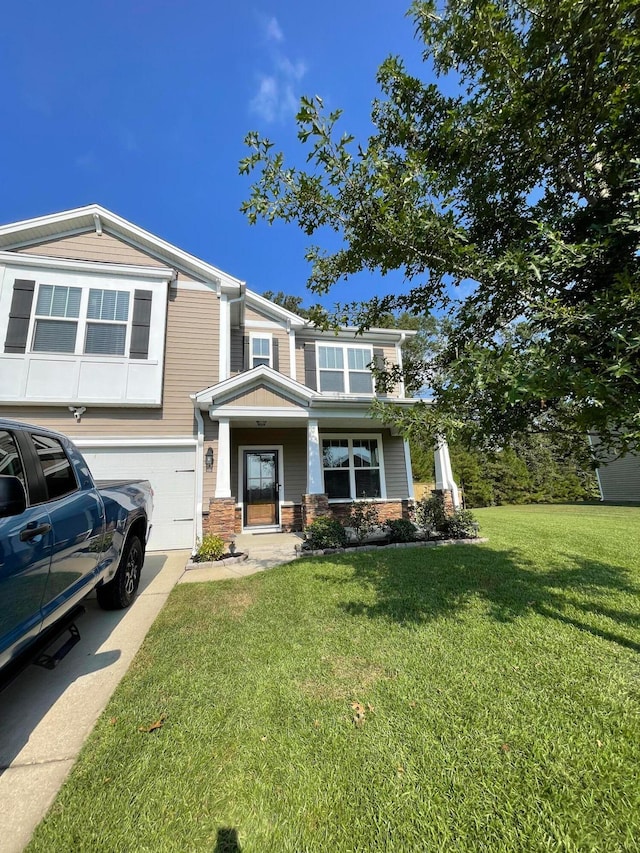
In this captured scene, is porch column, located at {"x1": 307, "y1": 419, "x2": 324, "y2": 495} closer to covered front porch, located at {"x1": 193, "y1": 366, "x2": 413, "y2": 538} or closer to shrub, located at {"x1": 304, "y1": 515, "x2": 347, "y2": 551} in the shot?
covered front porch, located at {"x1": 193, "y1": 366, "x2": 413, "y2": 538}

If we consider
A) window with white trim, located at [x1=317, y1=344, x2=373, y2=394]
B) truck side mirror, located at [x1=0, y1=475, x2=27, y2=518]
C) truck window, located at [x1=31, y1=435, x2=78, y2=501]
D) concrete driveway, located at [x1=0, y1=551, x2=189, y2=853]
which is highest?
window with white trim, located at [x1=317, y1=344, x2=373, y2=394]

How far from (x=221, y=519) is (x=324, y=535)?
2.11 m

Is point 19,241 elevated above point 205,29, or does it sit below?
below

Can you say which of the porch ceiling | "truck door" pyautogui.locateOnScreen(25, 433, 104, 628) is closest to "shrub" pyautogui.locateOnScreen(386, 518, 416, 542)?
the porch ceiling

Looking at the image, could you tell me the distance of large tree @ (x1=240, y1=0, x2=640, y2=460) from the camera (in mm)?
2365

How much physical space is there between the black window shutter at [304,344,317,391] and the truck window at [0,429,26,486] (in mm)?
8317

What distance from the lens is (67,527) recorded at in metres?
2.78

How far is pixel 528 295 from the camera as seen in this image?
2711 millimetres

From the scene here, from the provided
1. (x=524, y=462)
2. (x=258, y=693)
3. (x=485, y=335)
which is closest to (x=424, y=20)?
(x=485, y=335)

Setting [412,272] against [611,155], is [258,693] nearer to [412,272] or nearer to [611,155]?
[412,272]

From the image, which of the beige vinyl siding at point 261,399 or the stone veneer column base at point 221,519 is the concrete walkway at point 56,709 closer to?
the stone veneer column base at point 221,519

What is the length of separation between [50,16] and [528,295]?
37.9 feet

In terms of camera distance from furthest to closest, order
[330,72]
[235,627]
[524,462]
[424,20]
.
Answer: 1. [524,462]
2. [330,72]
3. [235,627]
4. [424,20]

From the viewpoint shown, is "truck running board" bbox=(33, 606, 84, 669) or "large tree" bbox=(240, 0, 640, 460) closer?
"large tree" bbox=(240, 0, 640, 460)
